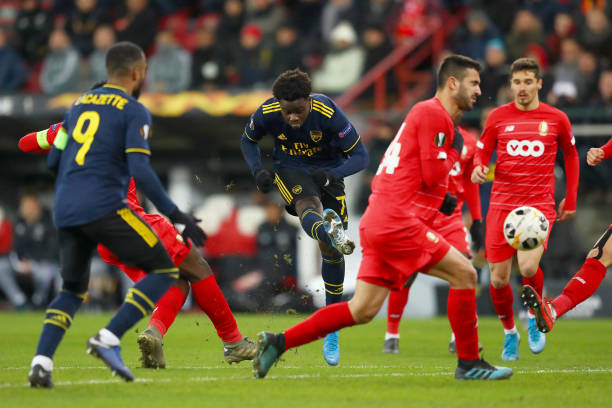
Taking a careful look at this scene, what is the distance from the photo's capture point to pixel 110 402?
5742 millimetres

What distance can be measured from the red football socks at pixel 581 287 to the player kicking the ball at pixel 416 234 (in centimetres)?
226

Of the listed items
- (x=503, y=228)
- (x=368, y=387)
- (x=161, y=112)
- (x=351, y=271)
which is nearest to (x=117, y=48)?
(x=368, y=387)

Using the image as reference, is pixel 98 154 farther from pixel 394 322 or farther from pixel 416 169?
pixel 394 322

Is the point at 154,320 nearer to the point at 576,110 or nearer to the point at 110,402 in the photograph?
the point at 110,402

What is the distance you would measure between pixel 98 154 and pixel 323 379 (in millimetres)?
2223

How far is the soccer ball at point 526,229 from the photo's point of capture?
843 centimetres

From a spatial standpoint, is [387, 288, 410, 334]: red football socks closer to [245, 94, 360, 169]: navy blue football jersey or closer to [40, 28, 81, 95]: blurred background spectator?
[245, 94, 360, 169]: navy blue football jersey

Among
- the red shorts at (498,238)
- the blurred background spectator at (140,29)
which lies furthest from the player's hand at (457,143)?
the blurred background spectator at (140,29)

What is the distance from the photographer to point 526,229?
27.7 ft

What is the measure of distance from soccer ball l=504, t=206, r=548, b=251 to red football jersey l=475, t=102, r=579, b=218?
38cm

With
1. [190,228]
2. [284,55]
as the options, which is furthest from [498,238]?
[284,55]

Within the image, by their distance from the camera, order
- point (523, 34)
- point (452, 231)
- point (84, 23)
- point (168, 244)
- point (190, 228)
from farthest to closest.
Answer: point (84, 23) < point (523, 34) < point (452, 231) < point (168, 244) < point (190, 228)

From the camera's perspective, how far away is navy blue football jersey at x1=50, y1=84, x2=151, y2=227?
6230 mm

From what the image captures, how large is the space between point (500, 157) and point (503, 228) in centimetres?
67
